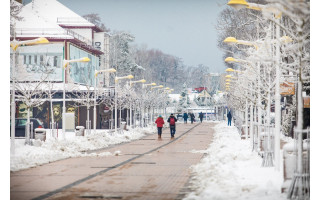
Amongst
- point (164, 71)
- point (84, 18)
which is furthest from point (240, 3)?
point (164, 71)

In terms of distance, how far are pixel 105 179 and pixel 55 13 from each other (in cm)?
5017

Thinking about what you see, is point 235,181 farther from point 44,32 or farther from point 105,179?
point 44,32

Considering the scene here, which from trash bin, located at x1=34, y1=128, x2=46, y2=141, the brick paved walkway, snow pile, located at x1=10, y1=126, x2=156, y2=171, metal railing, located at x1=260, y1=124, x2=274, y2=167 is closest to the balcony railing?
snow pile, located at x1=10, y1=126, x2=156, y2=171

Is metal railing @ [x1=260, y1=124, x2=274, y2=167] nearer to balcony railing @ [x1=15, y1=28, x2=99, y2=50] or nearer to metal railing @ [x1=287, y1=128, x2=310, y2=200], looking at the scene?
metal railing @ [x1=287, y1=128, x2=310, y2=200]

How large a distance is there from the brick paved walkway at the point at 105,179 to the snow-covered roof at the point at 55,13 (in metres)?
41.2

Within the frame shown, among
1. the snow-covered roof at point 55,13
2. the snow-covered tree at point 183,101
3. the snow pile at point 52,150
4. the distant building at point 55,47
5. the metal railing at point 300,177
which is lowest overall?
the snow pile at point 52,150

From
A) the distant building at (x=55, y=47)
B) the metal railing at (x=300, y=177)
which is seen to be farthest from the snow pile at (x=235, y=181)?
the distant building at (x=55, y=47)

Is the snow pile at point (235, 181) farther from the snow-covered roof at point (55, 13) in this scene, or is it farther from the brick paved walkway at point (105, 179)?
the snow-covered roof at point (55, 13)

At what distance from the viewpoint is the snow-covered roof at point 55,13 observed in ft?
195

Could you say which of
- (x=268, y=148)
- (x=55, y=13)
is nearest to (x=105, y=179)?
(x=268, y=148)

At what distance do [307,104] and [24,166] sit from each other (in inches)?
476

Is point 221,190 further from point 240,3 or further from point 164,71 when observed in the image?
point 164,71

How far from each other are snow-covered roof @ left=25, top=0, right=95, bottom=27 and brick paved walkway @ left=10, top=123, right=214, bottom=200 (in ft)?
135

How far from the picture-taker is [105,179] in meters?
14.3
